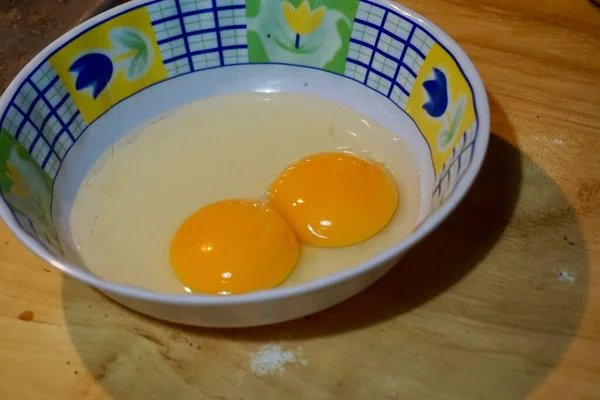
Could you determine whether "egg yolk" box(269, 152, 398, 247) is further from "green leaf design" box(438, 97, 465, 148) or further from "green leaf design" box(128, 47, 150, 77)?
"green leaf design" box(128, 47, 150, 77)

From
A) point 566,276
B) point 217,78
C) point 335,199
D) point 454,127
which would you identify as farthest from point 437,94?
point 217,78

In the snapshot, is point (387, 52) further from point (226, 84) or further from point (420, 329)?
point (420, 329)

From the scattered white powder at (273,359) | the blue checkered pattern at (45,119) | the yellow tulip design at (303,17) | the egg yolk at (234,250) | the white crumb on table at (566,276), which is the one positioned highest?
the yellow tulip design at (303,17)

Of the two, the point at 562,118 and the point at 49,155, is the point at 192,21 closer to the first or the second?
the point at 49,155

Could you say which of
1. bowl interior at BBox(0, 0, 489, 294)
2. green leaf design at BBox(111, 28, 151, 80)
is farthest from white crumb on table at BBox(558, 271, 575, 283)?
green leaf design at BBox(111, 28, 151, 80)

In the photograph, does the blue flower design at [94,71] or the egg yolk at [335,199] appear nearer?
the egg yolk at [335,199]

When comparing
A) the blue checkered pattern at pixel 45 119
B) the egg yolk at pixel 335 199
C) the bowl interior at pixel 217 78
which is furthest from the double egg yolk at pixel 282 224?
the blue checkered pattern at pixel 45 119

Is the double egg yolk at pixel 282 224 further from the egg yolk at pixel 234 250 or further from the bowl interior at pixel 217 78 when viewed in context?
the bowl interior at pixel 217 78
